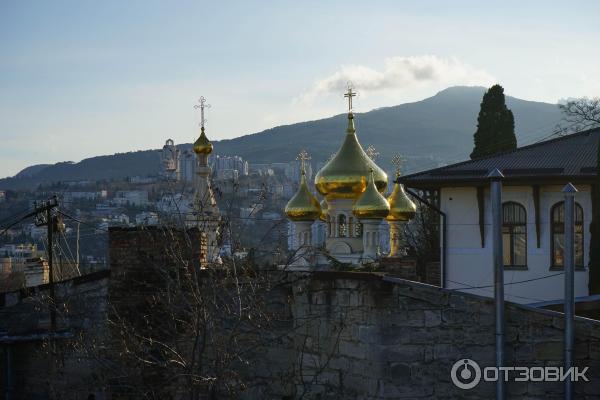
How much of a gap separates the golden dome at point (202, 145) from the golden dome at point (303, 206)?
1062cm

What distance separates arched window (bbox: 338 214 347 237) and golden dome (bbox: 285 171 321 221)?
84cm

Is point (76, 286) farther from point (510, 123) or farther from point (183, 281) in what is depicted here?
point (510, 123)

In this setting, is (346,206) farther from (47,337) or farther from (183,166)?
(47,337)

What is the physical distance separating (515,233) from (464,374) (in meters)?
14.0

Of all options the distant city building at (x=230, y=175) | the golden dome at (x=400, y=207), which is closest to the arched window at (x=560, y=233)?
the distant city building at (x=230, y=175)

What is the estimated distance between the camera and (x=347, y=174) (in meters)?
39.8

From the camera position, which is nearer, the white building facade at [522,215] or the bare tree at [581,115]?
the white building facade at [522,215]

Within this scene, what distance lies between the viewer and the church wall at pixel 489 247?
23.8 m

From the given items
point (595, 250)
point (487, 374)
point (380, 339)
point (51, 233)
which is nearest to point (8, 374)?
point (51, 233)

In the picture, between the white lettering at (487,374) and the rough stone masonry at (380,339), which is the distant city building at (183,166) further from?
the white lettering at (487,374)

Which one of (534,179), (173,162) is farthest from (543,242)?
(173,162)

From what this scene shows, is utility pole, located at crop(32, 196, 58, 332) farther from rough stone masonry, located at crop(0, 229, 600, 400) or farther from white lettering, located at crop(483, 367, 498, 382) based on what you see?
white lettering, located at crop(483, 367, 498, 382)

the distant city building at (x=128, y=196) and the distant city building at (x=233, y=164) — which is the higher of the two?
the distant city building at (x=233, y=164)

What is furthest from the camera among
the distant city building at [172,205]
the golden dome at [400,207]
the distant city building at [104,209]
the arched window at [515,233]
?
the distant city building at [104,209]
